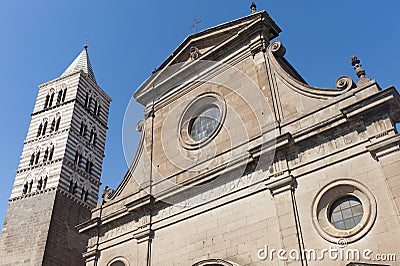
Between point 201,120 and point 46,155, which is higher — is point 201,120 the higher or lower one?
the lower one

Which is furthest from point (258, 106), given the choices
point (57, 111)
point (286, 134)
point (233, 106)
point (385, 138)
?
point (57, 111)

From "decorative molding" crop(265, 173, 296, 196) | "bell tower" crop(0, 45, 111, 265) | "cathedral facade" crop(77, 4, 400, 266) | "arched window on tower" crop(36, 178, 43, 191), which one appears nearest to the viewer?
"cathedral facade" crop(77, 4, 400, 266)

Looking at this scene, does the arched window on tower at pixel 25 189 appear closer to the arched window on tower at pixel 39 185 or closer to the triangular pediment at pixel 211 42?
the arched window on tower at pixel 39 185

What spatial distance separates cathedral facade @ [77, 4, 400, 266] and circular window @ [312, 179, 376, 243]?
0.02 meters

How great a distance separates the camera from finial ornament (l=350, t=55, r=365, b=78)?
10211 millimetres

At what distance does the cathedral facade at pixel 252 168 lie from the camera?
349 inches

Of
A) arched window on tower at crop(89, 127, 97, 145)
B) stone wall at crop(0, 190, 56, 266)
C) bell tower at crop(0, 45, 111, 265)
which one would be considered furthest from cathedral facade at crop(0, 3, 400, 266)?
arched window on tower at crop(89, 127, 97, 145)

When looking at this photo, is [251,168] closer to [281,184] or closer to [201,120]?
[281,184]

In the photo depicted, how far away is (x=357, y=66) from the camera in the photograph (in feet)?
34.2

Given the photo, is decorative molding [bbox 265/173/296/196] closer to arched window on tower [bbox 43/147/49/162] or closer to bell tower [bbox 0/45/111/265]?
bell tower [bbox 0/45/111/265]

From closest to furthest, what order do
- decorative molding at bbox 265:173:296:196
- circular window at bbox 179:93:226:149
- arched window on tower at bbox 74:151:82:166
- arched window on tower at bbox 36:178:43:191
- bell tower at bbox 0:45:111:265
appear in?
decorative molding at bbox 265:173:296:196
circular window at bbox 179:93:226:149
bell tower at bbox 0:45:111:265
arched window on tower at bbox 36:178:43:191
arched window on tower at bbox 74:151:82:166

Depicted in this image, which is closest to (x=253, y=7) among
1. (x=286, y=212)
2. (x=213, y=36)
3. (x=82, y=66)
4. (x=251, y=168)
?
(x=213, y=36)

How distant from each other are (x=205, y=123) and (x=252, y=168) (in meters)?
3.41

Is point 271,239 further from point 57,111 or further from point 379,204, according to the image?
point 57,111
